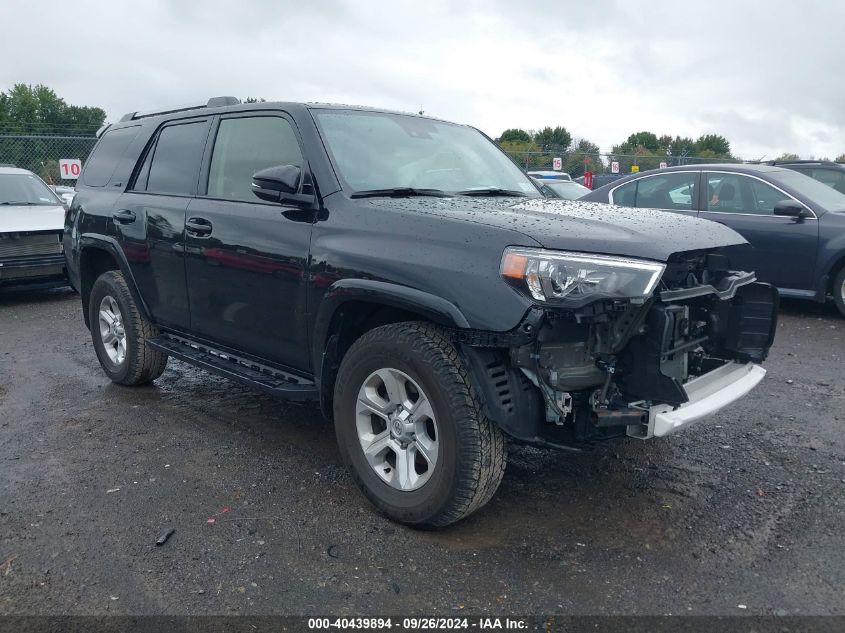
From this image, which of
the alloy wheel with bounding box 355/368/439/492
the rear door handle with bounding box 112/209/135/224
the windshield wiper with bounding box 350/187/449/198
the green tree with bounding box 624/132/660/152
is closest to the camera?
the alloy wheel with bounding box 355/368/439/492

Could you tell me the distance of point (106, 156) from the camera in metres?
5.64

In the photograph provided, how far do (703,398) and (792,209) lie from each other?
518cm

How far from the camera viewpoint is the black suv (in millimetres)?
2941

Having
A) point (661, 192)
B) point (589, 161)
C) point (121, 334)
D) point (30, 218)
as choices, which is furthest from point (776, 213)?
point (589, 161)

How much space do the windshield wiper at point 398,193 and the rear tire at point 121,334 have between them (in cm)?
231

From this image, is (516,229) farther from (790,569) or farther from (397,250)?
(790,569)

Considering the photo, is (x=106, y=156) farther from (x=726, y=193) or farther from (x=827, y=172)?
(x=827, y=172)

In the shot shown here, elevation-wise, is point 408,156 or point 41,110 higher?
point 41,110

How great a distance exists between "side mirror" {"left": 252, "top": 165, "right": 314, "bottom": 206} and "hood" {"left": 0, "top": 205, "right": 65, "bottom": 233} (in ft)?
20.8

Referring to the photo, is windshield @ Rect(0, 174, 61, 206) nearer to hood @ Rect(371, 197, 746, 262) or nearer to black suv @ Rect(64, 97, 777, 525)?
black suv @ Rect(64, 97, 777, 525)

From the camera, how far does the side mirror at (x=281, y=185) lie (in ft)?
11.7

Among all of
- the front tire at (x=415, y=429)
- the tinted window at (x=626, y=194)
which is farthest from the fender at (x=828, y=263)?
the front tire at (x=415, y=429)

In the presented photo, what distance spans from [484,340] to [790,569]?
1567 mm

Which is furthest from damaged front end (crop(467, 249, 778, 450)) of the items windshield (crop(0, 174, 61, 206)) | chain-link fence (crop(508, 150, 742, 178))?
chain-link fence (crop(508, 150, 742, 178))
